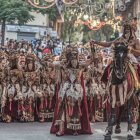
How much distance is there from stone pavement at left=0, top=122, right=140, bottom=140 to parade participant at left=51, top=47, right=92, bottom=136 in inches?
10.4

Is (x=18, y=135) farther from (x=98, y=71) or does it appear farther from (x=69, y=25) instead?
(x=69, y=25)

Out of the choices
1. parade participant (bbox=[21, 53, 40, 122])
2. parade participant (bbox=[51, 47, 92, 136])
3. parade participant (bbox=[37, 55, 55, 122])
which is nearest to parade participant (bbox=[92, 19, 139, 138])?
parade participant (bbox=[51, 47, 92, 136])

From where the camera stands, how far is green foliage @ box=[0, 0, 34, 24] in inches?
1298

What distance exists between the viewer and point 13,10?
108ft

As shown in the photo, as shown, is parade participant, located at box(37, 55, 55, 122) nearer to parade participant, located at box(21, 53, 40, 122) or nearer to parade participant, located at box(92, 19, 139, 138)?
parade participant, located at box(21, 53, 40, 122)

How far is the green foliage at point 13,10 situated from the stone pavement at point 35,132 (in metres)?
21.6

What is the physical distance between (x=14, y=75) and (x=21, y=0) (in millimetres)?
22062

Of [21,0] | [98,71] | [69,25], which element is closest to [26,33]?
[21,0]

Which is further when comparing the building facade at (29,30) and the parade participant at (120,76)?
the building facade at (29,30)

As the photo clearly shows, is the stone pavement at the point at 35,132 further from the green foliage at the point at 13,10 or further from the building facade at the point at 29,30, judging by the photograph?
the building facade at the point at 29,30

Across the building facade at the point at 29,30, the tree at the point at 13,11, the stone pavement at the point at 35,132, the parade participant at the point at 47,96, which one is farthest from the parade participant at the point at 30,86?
the building facade at the point at 29,30

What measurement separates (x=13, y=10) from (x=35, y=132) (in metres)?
23.2

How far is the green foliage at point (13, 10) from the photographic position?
33.0m

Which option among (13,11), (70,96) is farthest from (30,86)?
(13,11)
